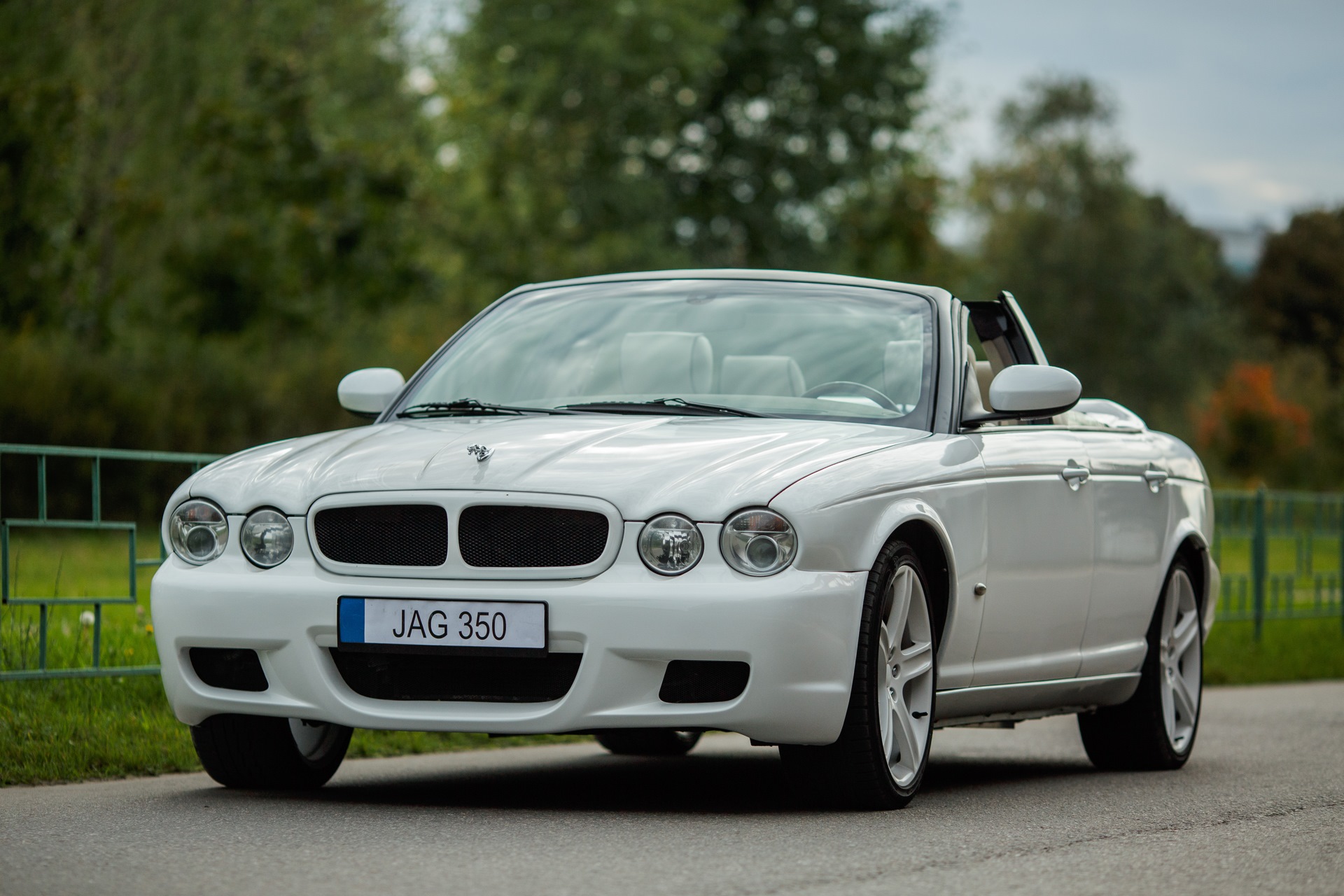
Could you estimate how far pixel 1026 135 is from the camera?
3017 inches

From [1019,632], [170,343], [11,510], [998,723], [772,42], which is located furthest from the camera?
[772,42]

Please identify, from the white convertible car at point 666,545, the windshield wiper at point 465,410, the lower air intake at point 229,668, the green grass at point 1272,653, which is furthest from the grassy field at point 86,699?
the green grass at point 1272,653

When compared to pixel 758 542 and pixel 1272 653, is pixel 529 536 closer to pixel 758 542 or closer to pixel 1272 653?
pixel 758 542

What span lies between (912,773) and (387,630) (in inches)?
64.1

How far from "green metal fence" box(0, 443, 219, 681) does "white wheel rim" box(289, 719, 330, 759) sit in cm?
155

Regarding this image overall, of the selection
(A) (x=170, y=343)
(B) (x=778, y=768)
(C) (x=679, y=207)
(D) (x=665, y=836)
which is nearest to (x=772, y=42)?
(C) (x=679, y=207)

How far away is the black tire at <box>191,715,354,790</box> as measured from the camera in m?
6.42

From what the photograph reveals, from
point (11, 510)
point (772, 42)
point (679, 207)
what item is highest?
point (772, 42)

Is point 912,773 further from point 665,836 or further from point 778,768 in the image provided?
point 778,768

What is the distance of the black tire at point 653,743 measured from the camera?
27.5 ft

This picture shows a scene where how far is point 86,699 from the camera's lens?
7957 mm

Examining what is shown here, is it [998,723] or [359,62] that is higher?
[359,62]

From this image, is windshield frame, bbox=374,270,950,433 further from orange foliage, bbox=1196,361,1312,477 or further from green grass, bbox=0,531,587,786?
orange foliage, bbox=1196,361,1312,477

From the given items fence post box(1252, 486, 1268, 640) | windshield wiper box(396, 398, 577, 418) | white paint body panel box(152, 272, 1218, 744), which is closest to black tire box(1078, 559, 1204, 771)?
white paint body panel box(152, 272, 1218, 744)
